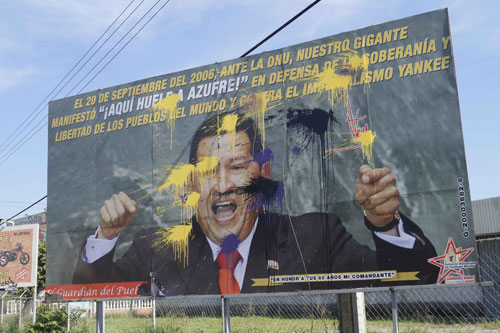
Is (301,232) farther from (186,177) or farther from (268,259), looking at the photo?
(186,177)

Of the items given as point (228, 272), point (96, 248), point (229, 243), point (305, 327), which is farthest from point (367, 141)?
point (96, 248)

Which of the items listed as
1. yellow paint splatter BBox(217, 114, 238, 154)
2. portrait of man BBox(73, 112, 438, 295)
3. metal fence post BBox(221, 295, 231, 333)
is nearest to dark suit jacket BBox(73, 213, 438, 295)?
portrait of man BBox(73, 112, 438, 295)

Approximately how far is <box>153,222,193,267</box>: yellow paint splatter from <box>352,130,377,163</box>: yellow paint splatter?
14.0ft

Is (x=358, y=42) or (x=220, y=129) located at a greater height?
(x=358, y=42)

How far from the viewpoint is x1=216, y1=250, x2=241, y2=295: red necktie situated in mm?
11031

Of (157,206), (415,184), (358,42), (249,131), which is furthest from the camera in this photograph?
(157,206)

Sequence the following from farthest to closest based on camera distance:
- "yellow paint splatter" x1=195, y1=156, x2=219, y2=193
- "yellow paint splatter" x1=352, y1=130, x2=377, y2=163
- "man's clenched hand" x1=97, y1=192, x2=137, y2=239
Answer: "man's clenched hand" x1=97, y1=192, x2=137, y2=239 → "yellow paint splatter" x1=195, y1=156, x2=219, y2=193 → "yellow paint splatter" x1=352, y1=130, x2=377, y2=163

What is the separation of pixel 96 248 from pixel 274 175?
5.23 metres

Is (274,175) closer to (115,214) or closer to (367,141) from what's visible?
(367,141)

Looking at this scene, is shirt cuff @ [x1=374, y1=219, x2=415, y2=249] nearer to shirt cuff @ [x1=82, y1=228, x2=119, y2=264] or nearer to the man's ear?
the man's ear

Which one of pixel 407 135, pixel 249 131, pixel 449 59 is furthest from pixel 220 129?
pixel 449 59

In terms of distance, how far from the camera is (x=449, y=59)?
31.0ft

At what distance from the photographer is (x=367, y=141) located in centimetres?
987

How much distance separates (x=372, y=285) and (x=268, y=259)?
2.24m
